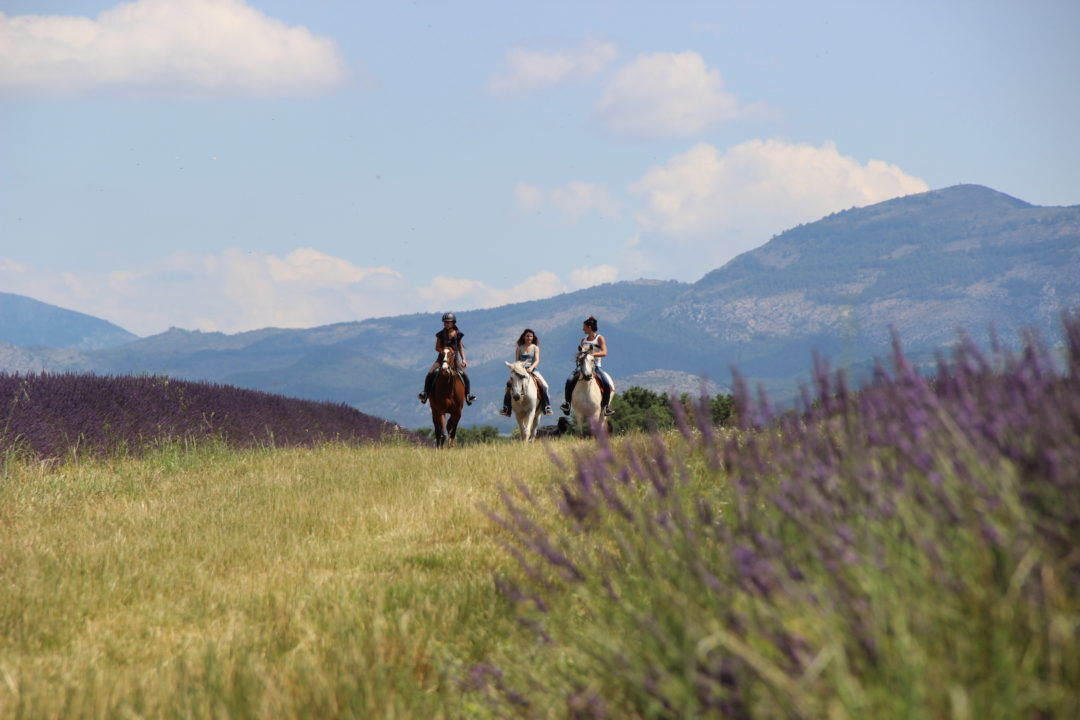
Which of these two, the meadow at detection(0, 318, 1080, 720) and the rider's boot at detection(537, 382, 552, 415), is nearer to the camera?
the meadow at detection(0, 318, 1080, 720)

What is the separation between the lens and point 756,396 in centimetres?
354

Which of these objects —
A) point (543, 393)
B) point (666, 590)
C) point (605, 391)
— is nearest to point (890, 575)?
point (666, 590)

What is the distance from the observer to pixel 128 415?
15273mm

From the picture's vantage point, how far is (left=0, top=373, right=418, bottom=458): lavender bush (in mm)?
13023

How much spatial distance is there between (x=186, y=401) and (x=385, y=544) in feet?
38.0

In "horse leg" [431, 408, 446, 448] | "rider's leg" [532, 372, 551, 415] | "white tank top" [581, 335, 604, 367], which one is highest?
"white tank top" [581, 335, 604, 367]

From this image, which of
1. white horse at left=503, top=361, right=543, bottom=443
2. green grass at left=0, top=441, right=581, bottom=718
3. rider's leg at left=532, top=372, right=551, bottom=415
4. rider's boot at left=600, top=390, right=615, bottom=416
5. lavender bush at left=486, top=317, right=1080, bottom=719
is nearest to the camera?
lavender bush at left=486, top=317, right=1080, bottom=719

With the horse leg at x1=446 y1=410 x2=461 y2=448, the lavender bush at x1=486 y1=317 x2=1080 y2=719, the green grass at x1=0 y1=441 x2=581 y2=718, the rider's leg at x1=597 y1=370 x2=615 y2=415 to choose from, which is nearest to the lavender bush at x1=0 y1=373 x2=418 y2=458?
the green grass at x1=0 y1=441 x2=581 y2=718

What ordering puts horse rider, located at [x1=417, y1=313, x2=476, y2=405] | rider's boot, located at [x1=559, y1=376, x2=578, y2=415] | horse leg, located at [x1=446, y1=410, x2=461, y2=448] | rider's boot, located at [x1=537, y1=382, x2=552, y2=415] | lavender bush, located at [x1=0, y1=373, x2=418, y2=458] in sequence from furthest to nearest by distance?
rider's boot, located at [x1=537, y1=382, x2=552, y2=415] < rider's boot, located at [x1=559, y1=376, x2=578, y2=415] < horse leg, located at [x1=446, y1=410, x2=461, y2=448] < horse rider, located at [x1=417, y1=313, x2=476, y2=405] < lavender bush, located at [x1=0, y1=373, x2=418, y2=458]

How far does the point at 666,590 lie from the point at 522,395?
534 inches

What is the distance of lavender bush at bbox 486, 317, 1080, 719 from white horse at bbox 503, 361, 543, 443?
13.1 metres

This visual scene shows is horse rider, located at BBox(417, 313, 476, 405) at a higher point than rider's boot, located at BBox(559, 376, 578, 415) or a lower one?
higher

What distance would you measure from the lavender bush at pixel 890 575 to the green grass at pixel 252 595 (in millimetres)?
1138

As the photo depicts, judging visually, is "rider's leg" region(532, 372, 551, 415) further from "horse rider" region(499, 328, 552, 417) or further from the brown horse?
the brown horse
